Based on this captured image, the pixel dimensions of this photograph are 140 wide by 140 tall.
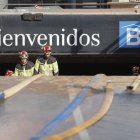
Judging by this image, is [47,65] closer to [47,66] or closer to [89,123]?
[47,66]

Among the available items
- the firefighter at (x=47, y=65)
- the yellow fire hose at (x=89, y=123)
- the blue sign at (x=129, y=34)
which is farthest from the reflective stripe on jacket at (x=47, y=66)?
the yellow fire hose at (x=89, y=123)

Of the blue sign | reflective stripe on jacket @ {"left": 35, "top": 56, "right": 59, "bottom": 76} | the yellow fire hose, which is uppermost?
the yellow fire hose

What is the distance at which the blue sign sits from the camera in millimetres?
12078

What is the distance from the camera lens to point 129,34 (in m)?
12.1

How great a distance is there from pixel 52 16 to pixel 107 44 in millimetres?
1388

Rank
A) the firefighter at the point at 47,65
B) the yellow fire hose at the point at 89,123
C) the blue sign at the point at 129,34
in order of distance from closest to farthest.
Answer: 1. the yellow fire hose at the point at 89,123
2. the firefighter at the point at 47,65
3. the blue sign at the point at 129,34

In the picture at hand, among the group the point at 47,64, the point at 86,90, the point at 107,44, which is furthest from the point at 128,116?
the point at 107,44

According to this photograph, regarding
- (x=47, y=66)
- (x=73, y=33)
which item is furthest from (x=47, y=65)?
(x=73, y=33)

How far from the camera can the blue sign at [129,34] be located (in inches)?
476

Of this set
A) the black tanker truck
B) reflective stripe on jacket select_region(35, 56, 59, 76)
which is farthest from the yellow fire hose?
the black tanker truck

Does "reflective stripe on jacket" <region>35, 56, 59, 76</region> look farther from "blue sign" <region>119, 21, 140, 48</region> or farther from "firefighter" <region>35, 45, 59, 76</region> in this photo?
"blue sign" <region>119, 21, 140, 48</region>

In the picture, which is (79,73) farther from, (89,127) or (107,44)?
(89,127)

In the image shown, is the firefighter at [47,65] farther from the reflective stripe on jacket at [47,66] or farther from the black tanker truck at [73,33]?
the black tanker truck at [73,33]

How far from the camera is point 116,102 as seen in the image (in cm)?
511
